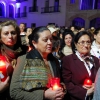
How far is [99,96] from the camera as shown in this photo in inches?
60.4

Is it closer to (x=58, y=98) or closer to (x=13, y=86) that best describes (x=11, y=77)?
(x=13, y=86)

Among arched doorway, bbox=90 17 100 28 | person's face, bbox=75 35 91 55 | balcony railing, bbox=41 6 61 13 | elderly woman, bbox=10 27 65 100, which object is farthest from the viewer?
balcony railing, bbox=41 6 61 13

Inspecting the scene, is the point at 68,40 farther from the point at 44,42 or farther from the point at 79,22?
the point at 79,22

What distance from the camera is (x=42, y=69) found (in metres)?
2.24

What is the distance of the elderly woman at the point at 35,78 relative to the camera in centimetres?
212

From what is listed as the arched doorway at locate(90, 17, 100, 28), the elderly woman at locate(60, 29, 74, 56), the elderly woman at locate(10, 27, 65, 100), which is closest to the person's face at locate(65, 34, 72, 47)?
the elderly woman at locate(60, 29, 74, 56)

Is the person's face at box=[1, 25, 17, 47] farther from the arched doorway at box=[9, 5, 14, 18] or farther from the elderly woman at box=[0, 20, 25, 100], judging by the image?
the arched doorway at box=[9, 5, 14, 18]

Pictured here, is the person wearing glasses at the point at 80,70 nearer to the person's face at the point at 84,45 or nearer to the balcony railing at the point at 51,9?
the person's face at the point at 84,45

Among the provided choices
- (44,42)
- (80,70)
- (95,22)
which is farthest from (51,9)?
(44,42)

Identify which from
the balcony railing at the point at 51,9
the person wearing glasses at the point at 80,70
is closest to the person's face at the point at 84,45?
the person wearing glasses at the point at 80,70

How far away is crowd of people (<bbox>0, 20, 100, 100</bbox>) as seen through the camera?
6.97 ft

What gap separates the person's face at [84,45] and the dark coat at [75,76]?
0.19 meters

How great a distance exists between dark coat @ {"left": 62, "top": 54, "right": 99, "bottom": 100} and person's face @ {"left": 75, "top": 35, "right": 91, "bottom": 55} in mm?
191

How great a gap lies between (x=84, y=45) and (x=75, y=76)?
0.53 metres
